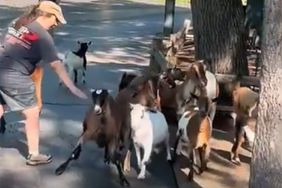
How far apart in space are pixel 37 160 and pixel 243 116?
7.40ft

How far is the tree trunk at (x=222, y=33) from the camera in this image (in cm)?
983

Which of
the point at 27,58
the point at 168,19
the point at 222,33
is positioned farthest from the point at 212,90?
the point at 168,19

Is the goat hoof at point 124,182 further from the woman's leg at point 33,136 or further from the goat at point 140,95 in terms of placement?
the woman's leg at point 33,136

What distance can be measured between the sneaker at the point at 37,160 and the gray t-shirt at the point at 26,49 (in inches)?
37.0

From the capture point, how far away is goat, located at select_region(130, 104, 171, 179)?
7.11m

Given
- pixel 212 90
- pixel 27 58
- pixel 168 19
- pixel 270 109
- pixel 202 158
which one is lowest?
pixel 202 158

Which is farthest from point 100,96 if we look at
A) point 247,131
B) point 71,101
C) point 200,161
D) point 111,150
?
point 71,101

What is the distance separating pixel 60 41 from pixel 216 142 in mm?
10474

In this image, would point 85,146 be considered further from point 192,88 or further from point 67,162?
point 192,88

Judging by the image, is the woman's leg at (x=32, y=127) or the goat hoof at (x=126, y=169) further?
the woman's leg at (x=32, y=127)

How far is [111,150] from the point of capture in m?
7.06

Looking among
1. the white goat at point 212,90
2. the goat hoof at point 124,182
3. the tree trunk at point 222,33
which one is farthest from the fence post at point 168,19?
the goat hoof at point 124,182

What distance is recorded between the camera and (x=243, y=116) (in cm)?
754

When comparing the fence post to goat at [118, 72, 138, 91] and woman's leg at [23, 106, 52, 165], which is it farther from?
woman's leg at [23, 106, 52, 165]
